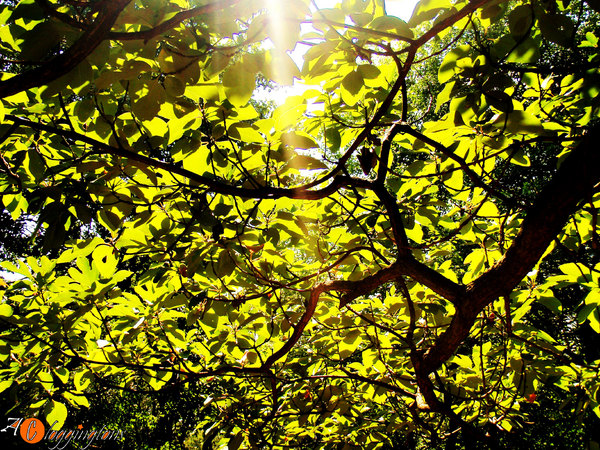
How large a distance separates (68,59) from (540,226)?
1.66 m

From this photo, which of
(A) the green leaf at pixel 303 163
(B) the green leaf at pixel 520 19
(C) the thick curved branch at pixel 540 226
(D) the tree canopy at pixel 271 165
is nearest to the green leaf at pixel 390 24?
(D) the tree canopy at pixel 271 165

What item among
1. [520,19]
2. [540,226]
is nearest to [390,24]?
[520,19]

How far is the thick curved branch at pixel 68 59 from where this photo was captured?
718 mm

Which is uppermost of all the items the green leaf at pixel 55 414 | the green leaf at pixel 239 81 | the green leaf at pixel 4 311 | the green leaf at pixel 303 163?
the green leaf at pixel 303 163

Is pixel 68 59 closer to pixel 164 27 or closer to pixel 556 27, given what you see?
pixel 164 27

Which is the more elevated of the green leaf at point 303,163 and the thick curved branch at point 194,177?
the green leaf at point 303,163

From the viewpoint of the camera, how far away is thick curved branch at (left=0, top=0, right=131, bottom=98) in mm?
718

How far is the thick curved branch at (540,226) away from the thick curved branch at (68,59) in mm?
1569

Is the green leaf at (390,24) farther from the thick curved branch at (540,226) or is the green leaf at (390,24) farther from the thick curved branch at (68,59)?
the thick curved branch at (540,226)

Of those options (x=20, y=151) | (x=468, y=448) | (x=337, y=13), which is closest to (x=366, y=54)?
(x=337, y=13)

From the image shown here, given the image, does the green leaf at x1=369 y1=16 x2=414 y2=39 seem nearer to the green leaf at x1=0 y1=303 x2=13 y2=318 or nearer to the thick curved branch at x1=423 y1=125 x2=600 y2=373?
the thick curved branch at x1=423 y1=125 x2=600 y2=373

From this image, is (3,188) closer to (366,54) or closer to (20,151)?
(20,151)

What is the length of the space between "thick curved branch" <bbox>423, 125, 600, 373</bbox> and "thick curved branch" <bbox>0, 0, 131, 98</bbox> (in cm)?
157

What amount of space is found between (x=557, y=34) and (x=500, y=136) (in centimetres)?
36
